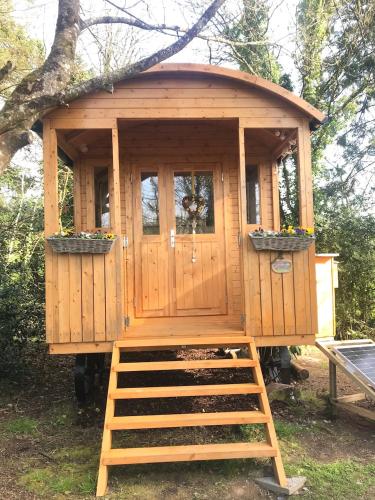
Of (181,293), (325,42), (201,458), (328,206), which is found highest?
(325,42)

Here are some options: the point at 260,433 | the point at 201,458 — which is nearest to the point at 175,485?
the point at 201,458

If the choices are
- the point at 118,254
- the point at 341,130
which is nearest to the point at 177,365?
the point at 118,254

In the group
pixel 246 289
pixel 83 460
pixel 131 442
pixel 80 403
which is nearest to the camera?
pixel 83 460

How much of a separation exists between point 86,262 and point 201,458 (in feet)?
6.65

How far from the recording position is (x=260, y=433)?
389 centimetres

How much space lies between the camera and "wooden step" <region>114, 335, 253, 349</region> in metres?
3.84

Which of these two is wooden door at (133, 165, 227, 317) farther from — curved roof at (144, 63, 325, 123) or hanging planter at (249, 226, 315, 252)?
curved roof at (144, 63, 325, 123)

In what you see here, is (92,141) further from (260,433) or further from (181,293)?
(260,433)

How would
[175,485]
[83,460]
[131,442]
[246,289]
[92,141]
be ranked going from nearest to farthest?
[175,485] < [83,460] < [131,442] < [246,289] < [92,141]

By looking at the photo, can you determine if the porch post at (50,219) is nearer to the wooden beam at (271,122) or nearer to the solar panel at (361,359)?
the wooden beam at (271,122)

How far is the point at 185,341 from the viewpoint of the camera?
389 centimetres

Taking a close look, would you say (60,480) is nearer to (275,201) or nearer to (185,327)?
(185,327)

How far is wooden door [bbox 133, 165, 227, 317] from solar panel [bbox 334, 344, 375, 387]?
159cm

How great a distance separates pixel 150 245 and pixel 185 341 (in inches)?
67.6
